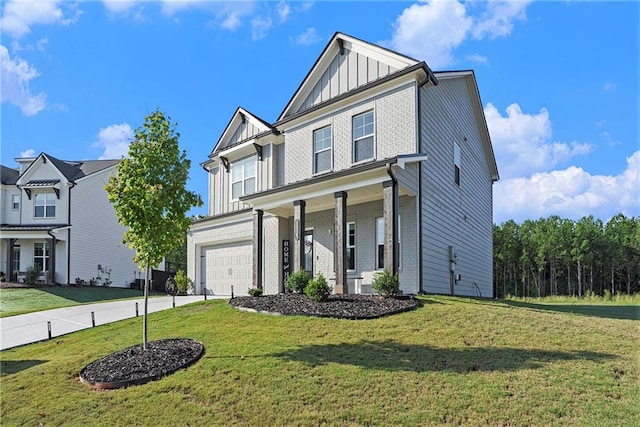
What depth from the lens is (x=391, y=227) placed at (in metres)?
12.4

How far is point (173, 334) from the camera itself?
35.6 feet

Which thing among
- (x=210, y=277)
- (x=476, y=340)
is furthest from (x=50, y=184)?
(x=476, y=340)

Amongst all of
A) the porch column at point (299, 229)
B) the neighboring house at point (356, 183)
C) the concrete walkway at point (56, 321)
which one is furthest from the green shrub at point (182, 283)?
the porch column at point (299, 229)

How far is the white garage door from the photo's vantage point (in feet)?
65.6

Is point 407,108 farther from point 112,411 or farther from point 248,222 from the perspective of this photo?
point 112,411

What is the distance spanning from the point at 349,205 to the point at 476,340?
844 cm

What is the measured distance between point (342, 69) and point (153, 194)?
9.32 meters

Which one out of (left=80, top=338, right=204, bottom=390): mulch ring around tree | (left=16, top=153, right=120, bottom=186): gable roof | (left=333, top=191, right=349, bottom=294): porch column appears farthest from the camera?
(left=16, top=153, right=120, bottom=186): gable roof

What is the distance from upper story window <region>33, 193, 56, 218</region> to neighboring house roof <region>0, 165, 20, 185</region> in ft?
7.80

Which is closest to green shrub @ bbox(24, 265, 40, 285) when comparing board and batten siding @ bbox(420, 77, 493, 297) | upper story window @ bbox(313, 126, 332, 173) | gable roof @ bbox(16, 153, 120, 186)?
gable roof @ bbox(16, 153, 120, 186)

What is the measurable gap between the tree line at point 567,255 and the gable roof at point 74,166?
37244mm

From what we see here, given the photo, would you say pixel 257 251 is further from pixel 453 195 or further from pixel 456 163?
pixel 456 163

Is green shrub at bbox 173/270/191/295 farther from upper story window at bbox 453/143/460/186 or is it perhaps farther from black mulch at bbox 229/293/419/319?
upper story window at bbox 453/143/460/186

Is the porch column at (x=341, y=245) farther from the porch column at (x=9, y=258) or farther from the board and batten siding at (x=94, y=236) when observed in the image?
the porch column at (x=9, y=258)
